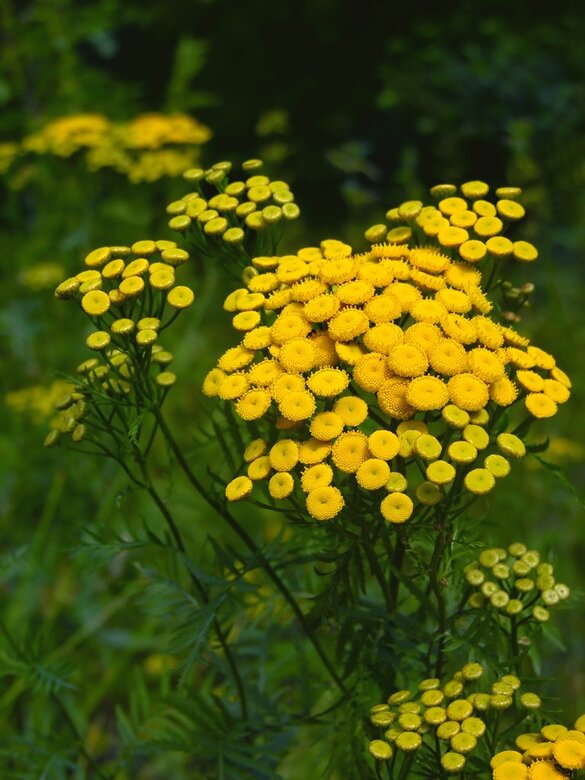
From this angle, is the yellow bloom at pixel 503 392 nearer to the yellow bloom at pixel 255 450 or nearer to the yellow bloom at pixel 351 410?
the yellow bloom at pixel 351 410

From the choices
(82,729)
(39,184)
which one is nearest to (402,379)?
(82,729)

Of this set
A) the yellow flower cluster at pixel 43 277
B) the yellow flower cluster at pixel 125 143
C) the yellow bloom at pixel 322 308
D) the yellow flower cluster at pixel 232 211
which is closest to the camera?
the yellow bloom at pixel 322 308

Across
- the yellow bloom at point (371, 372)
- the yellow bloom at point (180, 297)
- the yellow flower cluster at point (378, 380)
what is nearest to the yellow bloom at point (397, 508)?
the yellow flower cluster at point (378, 380)

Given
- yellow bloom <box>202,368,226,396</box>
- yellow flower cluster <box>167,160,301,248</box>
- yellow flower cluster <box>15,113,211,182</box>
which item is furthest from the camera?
yellow flower cluster <box>15,113,211,182</box>

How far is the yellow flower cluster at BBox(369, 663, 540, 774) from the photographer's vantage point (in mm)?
1878

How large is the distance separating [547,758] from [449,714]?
8.5 inches

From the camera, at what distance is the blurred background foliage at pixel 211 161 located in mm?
4078

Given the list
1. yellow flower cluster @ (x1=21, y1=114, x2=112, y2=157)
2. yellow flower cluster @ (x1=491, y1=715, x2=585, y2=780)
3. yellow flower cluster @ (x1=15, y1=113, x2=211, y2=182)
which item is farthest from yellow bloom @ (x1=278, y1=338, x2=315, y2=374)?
yellow flower cluster @ (x1=21, y1=114, x2=112, y2=157)

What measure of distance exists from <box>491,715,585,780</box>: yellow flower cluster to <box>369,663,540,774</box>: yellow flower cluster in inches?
3.0

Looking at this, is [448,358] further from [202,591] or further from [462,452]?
[202,591]

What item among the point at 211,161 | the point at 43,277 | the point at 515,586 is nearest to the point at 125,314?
the point at 515,586

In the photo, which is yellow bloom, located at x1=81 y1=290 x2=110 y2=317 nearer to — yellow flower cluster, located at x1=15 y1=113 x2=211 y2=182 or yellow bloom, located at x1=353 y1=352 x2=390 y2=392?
yellow bloom, located at x1=353 y1=352 x2=390 y2=392

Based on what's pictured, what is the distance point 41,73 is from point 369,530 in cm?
523

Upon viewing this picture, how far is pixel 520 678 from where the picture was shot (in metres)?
2.04
